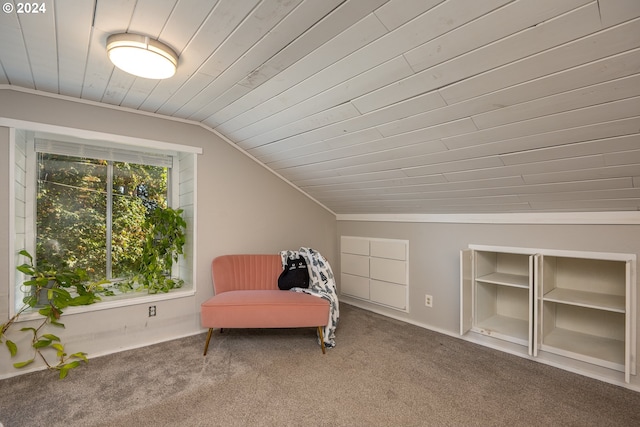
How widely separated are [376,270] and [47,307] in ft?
9.61

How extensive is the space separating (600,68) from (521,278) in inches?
75.9

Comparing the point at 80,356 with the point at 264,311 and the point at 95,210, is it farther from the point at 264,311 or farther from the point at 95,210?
the point at 264,311

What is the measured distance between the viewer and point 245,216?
333 cm

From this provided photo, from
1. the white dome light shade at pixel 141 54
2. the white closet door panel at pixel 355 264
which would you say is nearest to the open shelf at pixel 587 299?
the white closet door panel at pixel 355 264

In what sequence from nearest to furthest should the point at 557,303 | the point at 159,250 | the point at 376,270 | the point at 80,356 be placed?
the point at 80,356, the point at 557,303, the point at 159,250, the point at 376,270

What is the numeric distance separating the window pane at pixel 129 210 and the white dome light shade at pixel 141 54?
152cm

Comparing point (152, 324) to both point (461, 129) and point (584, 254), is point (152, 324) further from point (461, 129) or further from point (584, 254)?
point (584, 254)

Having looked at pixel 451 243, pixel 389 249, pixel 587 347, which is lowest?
pixel 587 347

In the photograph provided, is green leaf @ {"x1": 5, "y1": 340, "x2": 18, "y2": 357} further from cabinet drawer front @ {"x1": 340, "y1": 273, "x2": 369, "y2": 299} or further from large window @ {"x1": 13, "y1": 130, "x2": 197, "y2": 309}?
cabinet drawer front @ {"x1": 340, "y1": 273, "x2": 369, "y2": 299}

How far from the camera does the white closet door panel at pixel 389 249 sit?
3.34 metres

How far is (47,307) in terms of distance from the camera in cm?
228

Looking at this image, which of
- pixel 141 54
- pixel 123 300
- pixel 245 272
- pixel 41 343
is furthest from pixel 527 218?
pixel 41 343

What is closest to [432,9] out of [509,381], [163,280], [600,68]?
[600,68]

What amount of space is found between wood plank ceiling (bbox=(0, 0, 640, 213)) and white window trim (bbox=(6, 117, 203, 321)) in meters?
0.28
